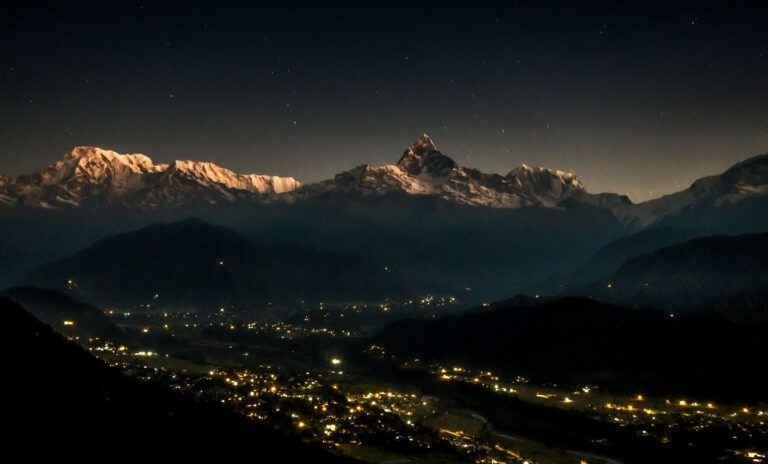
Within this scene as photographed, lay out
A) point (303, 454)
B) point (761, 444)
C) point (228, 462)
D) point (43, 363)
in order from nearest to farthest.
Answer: point (228, 462), point (43, 363), point (303, 454), point (761, 444)

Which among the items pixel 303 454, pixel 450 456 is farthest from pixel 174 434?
pixel 450 456

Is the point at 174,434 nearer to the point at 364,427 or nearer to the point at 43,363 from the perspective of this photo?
the point at 43,363

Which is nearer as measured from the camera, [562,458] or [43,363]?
[43,363]

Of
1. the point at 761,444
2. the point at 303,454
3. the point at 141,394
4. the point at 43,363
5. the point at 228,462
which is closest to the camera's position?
the point at 228,462

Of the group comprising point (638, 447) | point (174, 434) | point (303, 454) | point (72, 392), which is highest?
point (72, 392)

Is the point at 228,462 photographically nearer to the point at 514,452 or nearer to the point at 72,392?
the point at 72,392

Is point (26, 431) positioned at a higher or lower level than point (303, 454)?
higher
